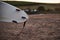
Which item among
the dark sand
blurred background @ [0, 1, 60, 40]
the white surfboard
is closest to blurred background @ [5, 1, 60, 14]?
blurred background @ [0, 1, 60, 40]

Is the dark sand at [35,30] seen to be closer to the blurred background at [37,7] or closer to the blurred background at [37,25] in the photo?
the blurred background at [37,25]

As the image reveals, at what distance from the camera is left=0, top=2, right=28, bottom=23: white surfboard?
3.65 ft

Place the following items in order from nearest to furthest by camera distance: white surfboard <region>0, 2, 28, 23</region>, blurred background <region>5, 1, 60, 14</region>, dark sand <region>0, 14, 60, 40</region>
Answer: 1. white surfboard <region>0, 2, 28, 23</region>
2. dark sand <region>0, 14, 60, 40</region>
3. blurred background <region>5, 1, 60, 14</region>

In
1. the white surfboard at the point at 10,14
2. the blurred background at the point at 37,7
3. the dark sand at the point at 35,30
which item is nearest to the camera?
the white surfboard at the point at 10,14

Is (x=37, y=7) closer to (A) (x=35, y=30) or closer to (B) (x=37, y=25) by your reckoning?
(B) (x=37, y=25)

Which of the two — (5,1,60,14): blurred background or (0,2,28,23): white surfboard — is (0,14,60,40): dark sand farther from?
(0,2,28,23): white surfboard

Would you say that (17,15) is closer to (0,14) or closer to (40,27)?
(0,14)

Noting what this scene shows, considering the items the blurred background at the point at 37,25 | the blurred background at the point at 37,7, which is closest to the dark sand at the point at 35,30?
the blurred background at the point at 37,25

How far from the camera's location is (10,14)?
1133 mm

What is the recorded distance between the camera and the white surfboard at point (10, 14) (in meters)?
1.11

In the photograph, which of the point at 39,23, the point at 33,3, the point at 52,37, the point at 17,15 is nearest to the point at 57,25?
the point at 39,23

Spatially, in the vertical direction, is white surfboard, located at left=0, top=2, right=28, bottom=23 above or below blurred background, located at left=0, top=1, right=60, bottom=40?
above

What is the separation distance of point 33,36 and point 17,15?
0.90 m

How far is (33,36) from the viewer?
2.00m
